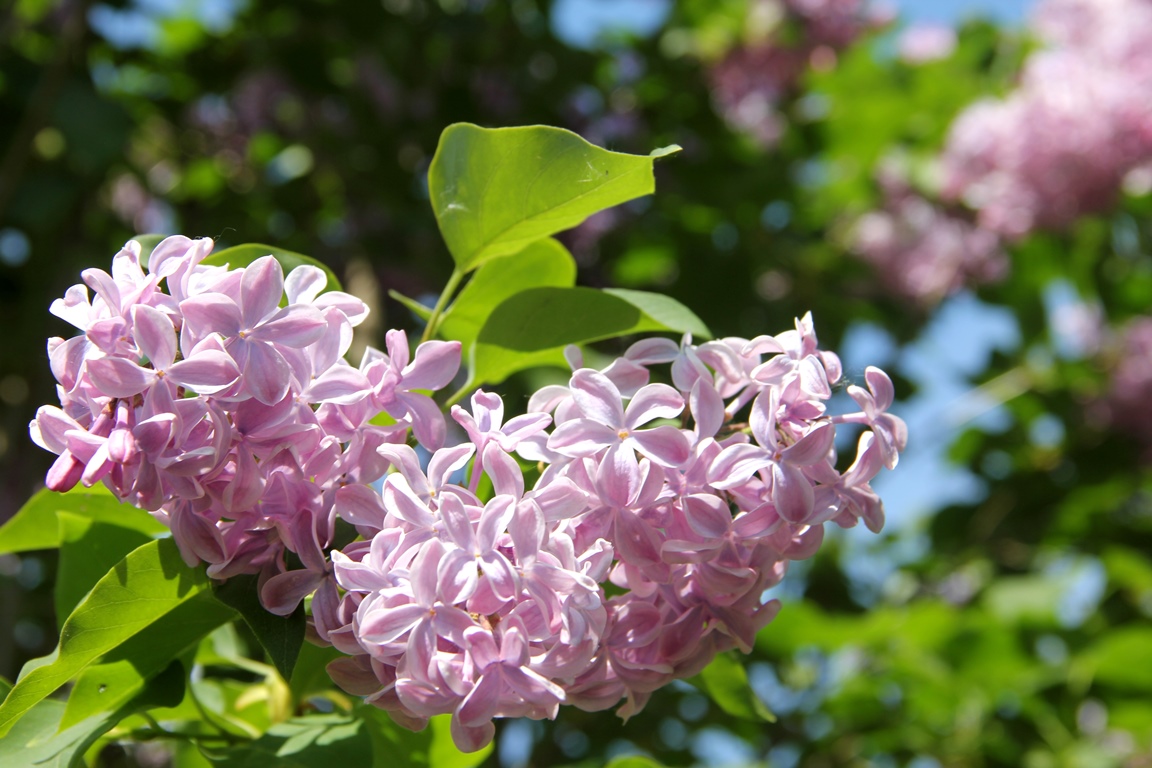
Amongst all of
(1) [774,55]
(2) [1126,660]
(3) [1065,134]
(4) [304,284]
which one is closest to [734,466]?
(4) [304,284]

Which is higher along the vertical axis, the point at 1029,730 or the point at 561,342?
the point at 561,342

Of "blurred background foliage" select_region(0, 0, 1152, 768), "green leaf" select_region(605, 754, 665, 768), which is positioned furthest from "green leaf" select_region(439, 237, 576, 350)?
"blurred background foliage" select_region(0, 0, 1152, 768)

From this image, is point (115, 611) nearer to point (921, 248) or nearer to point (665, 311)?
point (665, 311)

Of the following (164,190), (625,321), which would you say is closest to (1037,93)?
(164,190)

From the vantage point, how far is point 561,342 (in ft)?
2.40

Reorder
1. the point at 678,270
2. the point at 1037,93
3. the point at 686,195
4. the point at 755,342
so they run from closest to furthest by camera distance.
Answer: the point at 755,342 < the point at 678,270 < the point at 686,195 < the point at 1037,93

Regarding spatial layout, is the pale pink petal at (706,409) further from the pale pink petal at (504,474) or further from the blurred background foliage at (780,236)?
the blurred background foliage at (780,236)

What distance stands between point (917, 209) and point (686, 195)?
0.81 meters

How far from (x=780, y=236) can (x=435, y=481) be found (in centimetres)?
209

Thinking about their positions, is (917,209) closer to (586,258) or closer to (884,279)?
(884,279)

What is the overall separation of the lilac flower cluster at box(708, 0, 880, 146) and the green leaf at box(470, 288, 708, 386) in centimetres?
224

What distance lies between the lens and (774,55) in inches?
119

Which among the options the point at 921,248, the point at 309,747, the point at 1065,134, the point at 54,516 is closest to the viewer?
the point at 309,747

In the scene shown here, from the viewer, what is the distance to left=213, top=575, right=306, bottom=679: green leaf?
1.77 ft
